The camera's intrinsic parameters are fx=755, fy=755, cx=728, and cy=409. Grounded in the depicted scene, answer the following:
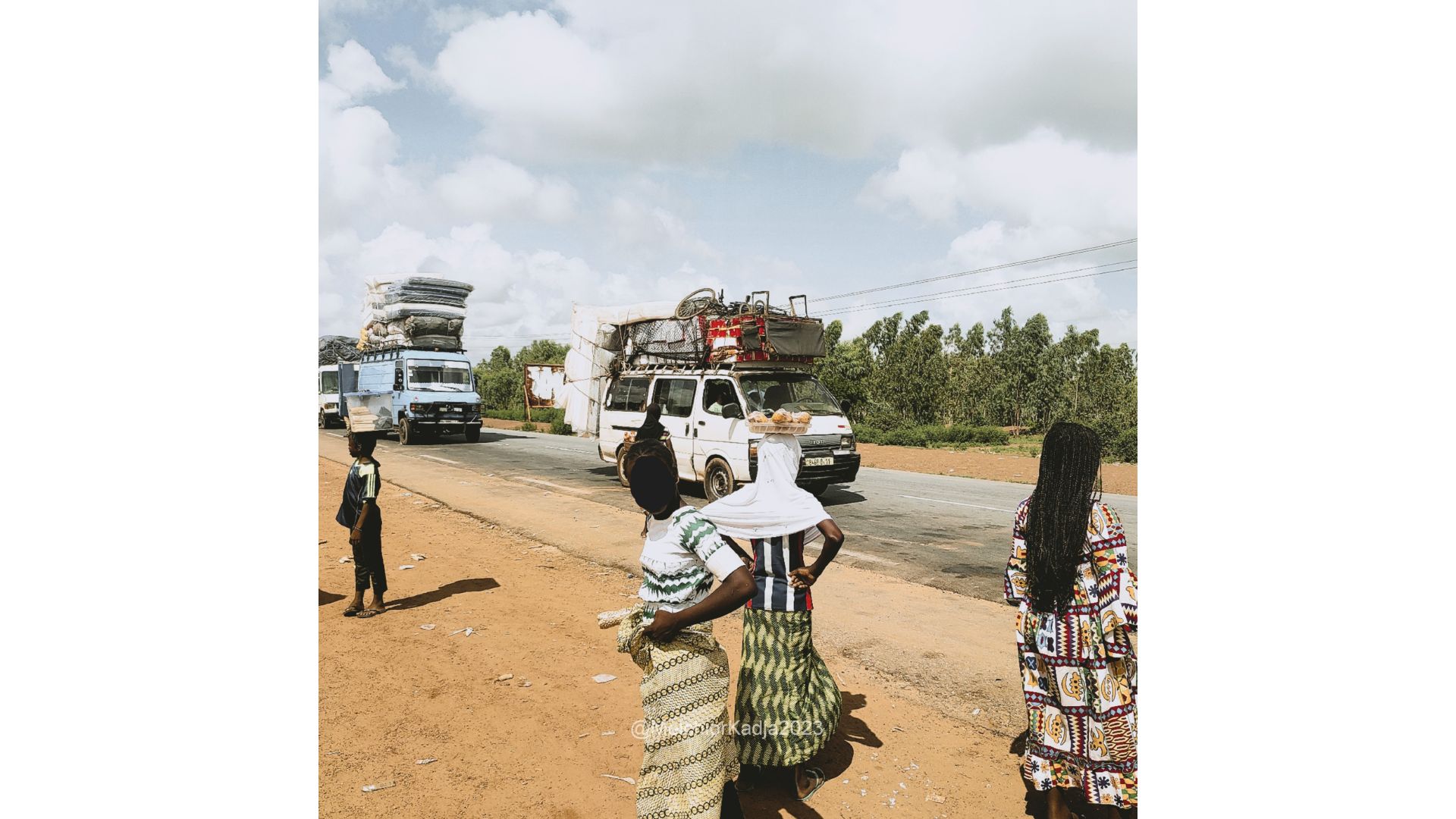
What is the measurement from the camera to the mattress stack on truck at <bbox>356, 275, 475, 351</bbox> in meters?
23.3

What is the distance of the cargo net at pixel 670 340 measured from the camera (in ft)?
38.9

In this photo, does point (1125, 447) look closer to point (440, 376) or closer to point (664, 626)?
point (440, 376)

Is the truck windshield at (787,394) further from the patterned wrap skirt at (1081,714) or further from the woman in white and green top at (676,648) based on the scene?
the woman in white and green top at (676,648)

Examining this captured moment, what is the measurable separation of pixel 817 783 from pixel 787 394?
8.06m

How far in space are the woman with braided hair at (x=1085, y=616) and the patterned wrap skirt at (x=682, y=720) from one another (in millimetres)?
1297

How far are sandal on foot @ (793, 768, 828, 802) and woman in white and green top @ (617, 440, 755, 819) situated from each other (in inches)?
29.7

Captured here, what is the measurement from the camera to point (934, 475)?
1677 cm

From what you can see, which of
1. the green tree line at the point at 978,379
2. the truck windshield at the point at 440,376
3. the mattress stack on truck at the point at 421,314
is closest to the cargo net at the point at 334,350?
the mattress stack on truck at the point at 421,314

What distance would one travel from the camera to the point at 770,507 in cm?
337

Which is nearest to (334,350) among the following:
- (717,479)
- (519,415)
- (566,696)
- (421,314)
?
(421,314)

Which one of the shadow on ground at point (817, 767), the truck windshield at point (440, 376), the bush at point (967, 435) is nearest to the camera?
Answer: the shadow on ground at point (817, 767)

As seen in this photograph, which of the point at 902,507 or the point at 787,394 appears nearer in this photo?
the point at 787,394

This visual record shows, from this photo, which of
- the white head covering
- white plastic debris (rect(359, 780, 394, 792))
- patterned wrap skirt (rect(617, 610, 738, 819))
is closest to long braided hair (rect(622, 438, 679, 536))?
patterned wrap skirt (rect(617, 610, 738, 819))

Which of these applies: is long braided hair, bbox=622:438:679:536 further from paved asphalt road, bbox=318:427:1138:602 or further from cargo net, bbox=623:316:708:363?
cargo net, bbox=623:316:708:363
